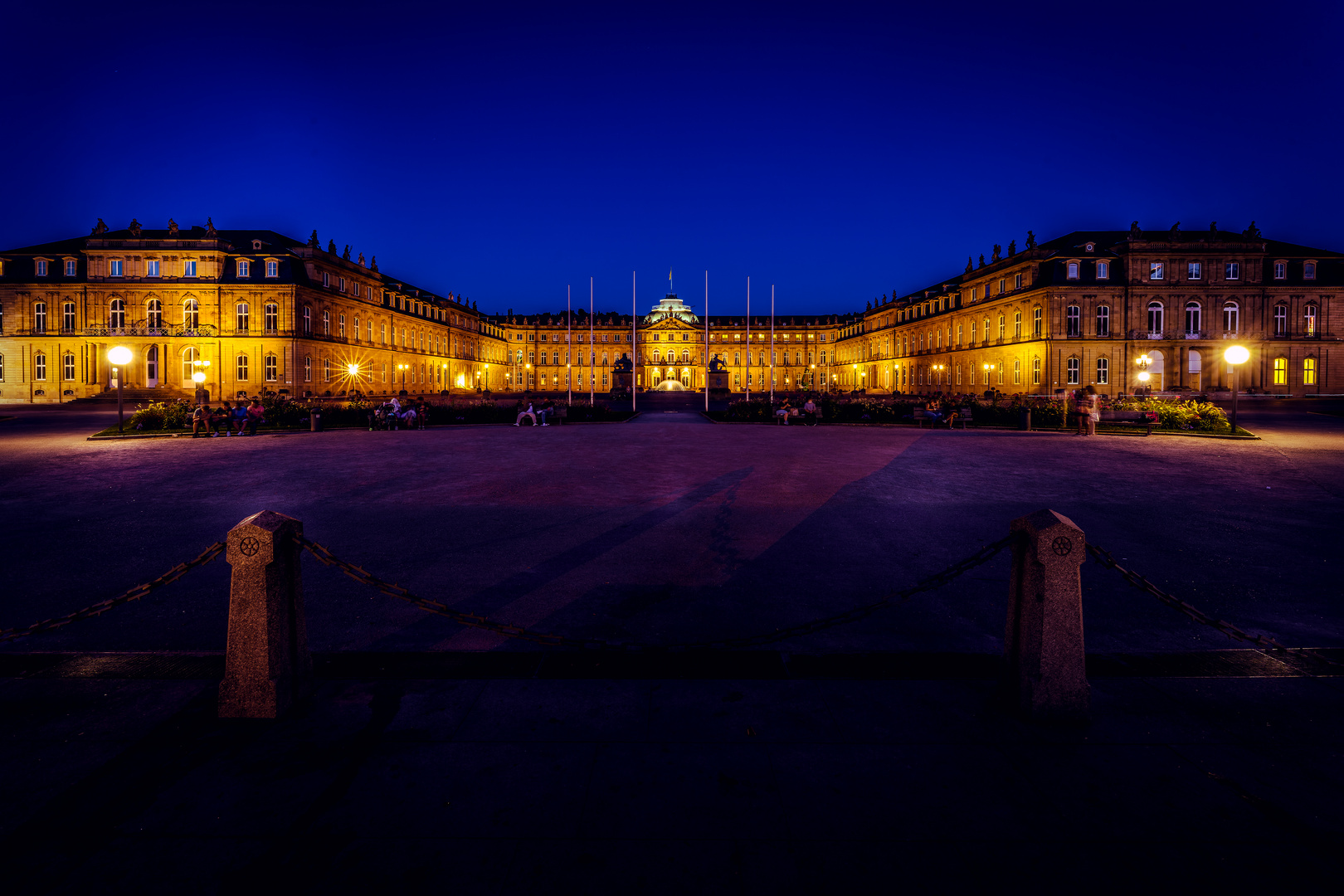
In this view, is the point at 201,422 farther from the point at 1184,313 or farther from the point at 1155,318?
the point at 1184,313

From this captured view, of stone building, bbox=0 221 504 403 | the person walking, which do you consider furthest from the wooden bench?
stone building, bbox=0 221 504 403

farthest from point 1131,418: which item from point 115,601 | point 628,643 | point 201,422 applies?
point 201,422

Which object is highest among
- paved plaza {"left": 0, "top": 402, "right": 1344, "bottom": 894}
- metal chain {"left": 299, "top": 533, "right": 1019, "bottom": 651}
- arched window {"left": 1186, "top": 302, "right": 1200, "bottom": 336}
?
arched window {"left": 1186, "top": 302, "right": 1200, "bottom": 336}

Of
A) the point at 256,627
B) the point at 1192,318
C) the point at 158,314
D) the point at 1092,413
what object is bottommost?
the point at 256,627

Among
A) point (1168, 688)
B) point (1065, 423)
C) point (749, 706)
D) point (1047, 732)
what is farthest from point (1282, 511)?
point (1065, 423)

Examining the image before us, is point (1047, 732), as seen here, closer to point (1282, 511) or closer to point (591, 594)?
point (591, 594)

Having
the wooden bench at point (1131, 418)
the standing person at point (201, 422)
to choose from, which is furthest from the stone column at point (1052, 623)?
the standing person at point (201, 422)

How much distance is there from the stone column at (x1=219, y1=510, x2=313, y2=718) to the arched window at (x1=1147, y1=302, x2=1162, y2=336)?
63166 mm

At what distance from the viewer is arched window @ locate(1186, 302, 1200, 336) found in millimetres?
50000

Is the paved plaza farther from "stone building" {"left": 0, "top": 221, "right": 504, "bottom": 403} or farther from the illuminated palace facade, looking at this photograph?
"stone building" {"left": 0, "top": 221, "right": 504, "bottom": 403}

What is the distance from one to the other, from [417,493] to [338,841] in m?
8.57

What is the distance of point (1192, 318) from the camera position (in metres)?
50.1

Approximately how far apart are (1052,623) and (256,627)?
4714 millimetres

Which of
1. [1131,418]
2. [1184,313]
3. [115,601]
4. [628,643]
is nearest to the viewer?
Answer: [115,601]
